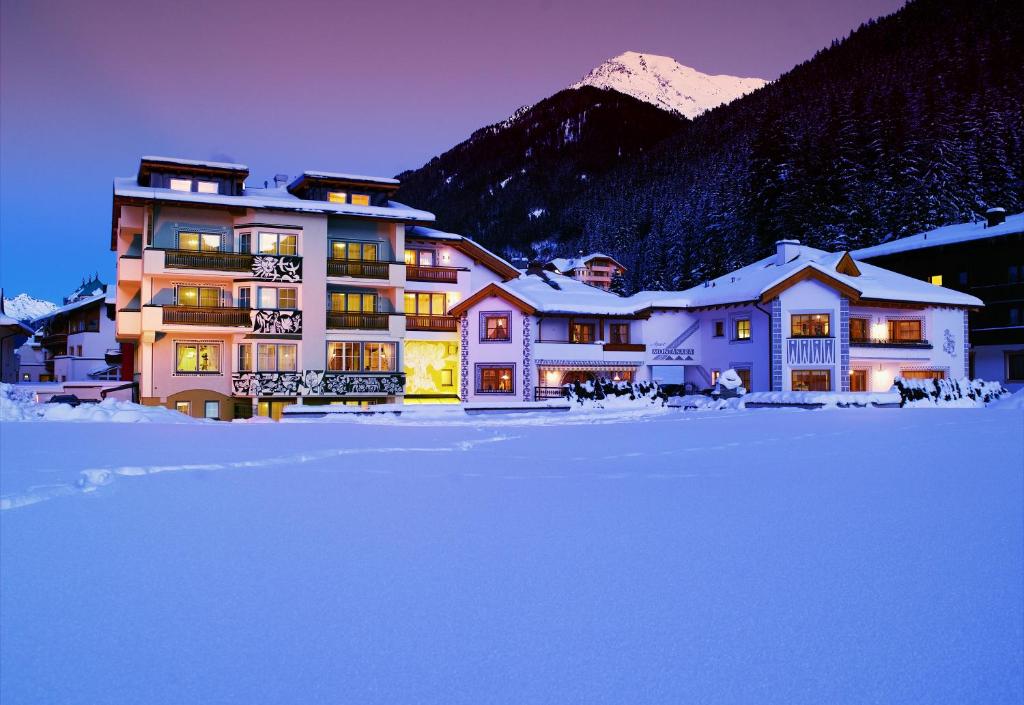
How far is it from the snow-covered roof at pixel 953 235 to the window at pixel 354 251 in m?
35.8

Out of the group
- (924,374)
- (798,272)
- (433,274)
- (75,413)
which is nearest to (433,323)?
(433,274)

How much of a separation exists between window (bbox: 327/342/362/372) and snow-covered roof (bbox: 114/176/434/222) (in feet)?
20.4

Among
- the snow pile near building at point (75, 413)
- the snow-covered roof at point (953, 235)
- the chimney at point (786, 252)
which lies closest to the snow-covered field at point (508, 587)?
the snow pile near building at point (75, 413)

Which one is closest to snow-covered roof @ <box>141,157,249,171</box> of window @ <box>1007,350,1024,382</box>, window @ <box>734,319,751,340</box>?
window @ <box>734,319,751,340</box>

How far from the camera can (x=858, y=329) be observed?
4322 cm

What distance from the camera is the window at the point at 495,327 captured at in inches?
1678

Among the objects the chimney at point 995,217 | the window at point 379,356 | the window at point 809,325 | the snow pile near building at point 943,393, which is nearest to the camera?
the snow pile near building at point 943,393

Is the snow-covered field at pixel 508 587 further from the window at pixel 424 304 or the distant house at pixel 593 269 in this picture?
the distant house at pixel 593 269

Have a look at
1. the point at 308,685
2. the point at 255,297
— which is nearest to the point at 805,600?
the point at 308,685

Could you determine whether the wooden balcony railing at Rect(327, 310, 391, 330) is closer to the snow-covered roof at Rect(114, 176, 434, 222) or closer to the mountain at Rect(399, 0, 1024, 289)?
the snow-covered roof at Rect(114, 176, 434, 222)

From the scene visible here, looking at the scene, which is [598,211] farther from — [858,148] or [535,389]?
[535,389]

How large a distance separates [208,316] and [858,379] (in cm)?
3240

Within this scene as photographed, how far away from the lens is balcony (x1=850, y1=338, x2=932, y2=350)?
4228 centimetres

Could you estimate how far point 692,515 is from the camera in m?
8.64
